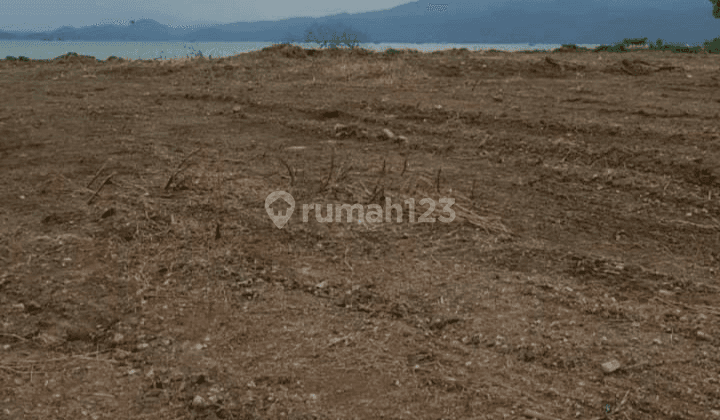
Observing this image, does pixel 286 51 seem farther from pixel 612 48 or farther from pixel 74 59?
pixel 612 48

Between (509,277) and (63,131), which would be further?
(63,131)

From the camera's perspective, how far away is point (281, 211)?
355 cm

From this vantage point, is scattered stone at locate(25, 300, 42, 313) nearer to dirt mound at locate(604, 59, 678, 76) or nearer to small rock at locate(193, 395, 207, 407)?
small rock at locate(193, 395, 207, 407)

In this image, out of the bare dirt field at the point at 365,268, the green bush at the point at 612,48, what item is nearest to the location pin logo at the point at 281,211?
the bare dirt field at the point at 365,268

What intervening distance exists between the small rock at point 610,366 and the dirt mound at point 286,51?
30.6ft

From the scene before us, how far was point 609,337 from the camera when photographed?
2373mm

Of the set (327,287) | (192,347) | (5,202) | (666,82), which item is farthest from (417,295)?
(666,82)

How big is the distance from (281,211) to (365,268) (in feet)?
2.71

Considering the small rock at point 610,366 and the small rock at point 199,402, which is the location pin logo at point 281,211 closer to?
the small rock at point 199,402

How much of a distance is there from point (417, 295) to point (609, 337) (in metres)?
0.78

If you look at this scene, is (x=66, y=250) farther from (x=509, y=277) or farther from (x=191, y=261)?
(x=509, y=277)

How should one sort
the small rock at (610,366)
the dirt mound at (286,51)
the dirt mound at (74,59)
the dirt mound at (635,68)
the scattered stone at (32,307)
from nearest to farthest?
1. the small rock at (610,366)
2. the scattered stone at (32,307)
3. the dirt mound at (635,68)
4. the dirt mound at (286,51)
5. the dirt mound at (74,59)

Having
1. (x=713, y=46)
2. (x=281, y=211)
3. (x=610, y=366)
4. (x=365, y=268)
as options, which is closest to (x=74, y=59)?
(x=281, y=211)

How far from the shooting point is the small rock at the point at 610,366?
7.09 ft
